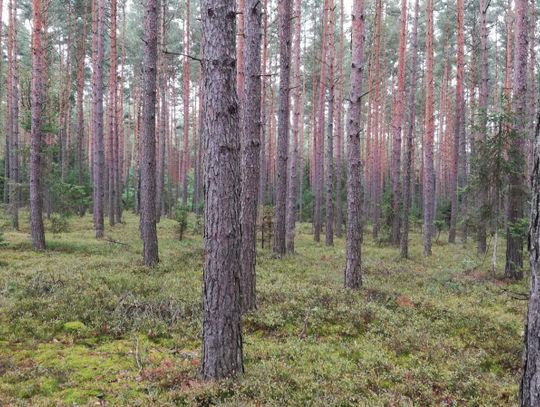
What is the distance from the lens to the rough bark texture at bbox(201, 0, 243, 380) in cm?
453

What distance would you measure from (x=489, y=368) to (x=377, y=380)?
1.98 metres

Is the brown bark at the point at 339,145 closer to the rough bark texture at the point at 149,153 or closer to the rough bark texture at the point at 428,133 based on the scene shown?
the rough bark texture at the point at 428,133

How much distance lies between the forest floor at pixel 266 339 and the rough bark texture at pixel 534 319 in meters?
2.44

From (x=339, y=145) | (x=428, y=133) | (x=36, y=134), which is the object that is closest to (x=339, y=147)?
(x=339, y=145)

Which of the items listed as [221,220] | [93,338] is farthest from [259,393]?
[93,338]

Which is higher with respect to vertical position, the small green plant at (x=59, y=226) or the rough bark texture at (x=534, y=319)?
the rough bark texture at (x=534, y=319)

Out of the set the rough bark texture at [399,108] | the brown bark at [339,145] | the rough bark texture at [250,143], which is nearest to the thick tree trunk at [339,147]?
the brown bark at [339,145]

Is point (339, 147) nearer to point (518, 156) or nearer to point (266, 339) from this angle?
point (518, 156)

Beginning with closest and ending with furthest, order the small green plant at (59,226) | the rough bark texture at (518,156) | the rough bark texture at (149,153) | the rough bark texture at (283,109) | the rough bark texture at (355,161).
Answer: the rough bark texture at (355,161)
the rough bark texture at (149,153)
the rough bark texture at (518,156)
the rough bark texture at (283,109)
the small green plant at (59,226)

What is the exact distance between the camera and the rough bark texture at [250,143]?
7777 millimetres

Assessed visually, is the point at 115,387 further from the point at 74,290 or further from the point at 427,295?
the point at 427,295

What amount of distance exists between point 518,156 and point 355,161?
5.84 meters

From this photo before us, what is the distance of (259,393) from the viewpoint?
4.38m

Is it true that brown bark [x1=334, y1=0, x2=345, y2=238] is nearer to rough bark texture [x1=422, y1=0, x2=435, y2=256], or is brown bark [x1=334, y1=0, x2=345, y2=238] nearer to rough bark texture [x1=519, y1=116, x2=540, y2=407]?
rough bark texture [x1=422, y1=0, x2=435, y2=256]
